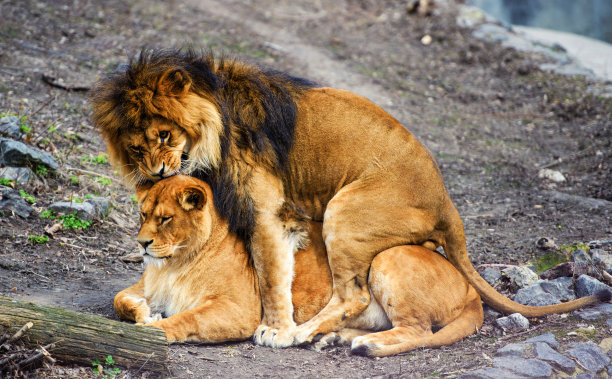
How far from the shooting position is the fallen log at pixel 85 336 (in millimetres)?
3312

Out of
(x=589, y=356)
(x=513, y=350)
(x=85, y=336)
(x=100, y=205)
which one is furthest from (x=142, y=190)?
(x=589, y=356)

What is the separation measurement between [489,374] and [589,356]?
2.20 feet

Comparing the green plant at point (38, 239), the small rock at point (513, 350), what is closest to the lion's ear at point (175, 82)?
the green plant at point (38, 239)

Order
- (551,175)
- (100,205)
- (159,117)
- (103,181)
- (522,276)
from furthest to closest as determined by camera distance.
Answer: (551,175) → (103,181) → (100,205) → (522,276) → (159,117)

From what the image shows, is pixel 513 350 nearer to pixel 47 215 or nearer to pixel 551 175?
pixel 47 215

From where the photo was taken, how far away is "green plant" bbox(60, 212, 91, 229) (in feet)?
18.9

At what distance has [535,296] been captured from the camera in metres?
4.85

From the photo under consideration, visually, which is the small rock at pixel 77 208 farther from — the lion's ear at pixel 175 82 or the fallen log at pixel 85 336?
the fallen log at pixel 85 336

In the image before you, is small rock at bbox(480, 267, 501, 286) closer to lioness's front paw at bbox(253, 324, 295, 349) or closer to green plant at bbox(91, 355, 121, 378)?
lioness's front paw at bbox(253, 324, 295, 349)

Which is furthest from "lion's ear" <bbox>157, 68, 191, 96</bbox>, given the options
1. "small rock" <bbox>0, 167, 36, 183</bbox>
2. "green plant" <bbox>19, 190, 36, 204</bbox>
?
"small rock" <bbox>0, 167, 36, 183</bbox>

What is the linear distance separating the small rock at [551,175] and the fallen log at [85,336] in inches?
245

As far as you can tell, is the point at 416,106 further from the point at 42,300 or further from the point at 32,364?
the point at 32,364

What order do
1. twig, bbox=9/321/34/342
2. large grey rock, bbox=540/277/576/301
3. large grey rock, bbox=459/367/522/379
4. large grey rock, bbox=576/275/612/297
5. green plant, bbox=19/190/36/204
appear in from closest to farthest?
1. twig, bbox=9/321/34/342
2. large grey rock, bbox=459/367/522/379
3. large grey rock, bbox=576/275/612/297
4. large grey rock, bbox=540/277/576/301
5. green plant, bbox=19/190/36/204

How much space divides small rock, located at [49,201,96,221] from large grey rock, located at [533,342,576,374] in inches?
159
